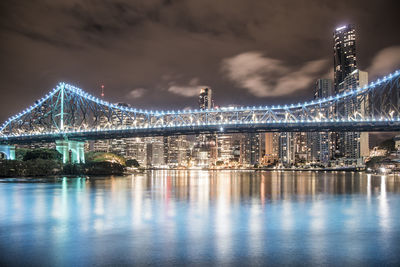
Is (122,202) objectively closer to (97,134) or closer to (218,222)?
(218,222)

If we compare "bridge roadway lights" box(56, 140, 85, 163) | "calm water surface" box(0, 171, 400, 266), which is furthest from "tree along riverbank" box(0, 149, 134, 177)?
"calm water surface" box(0, 171, 400, 266)

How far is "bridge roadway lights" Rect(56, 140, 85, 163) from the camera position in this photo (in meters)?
75.1

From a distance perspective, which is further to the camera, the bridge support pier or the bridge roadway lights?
the bridge support pier

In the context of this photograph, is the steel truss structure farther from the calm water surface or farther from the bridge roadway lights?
the calm water surface

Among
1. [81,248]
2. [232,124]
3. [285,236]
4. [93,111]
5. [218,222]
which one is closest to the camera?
[81,248]

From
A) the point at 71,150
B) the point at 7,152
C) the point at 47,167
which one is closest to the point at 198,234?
the point at 47,167

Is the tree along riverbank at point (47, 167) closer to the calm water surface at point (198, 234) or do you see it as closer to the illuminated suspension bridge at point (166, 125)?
the illuminated suspension bridge at point (166, 125)

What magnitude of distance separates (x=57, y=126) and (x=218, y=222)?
67.7 metres

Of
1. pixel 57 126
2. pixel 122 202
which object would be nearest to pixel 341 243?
pixel 122 202

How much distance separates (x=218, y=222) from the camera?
60.2 feet

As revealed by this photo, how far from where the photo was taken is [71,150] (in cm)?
7900

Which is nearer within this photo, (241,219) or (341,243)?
(341,243)

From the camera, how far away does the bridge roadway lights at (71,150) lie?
246 ft

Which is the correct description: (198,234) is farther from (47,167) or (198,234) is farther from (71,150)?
(71,150)
